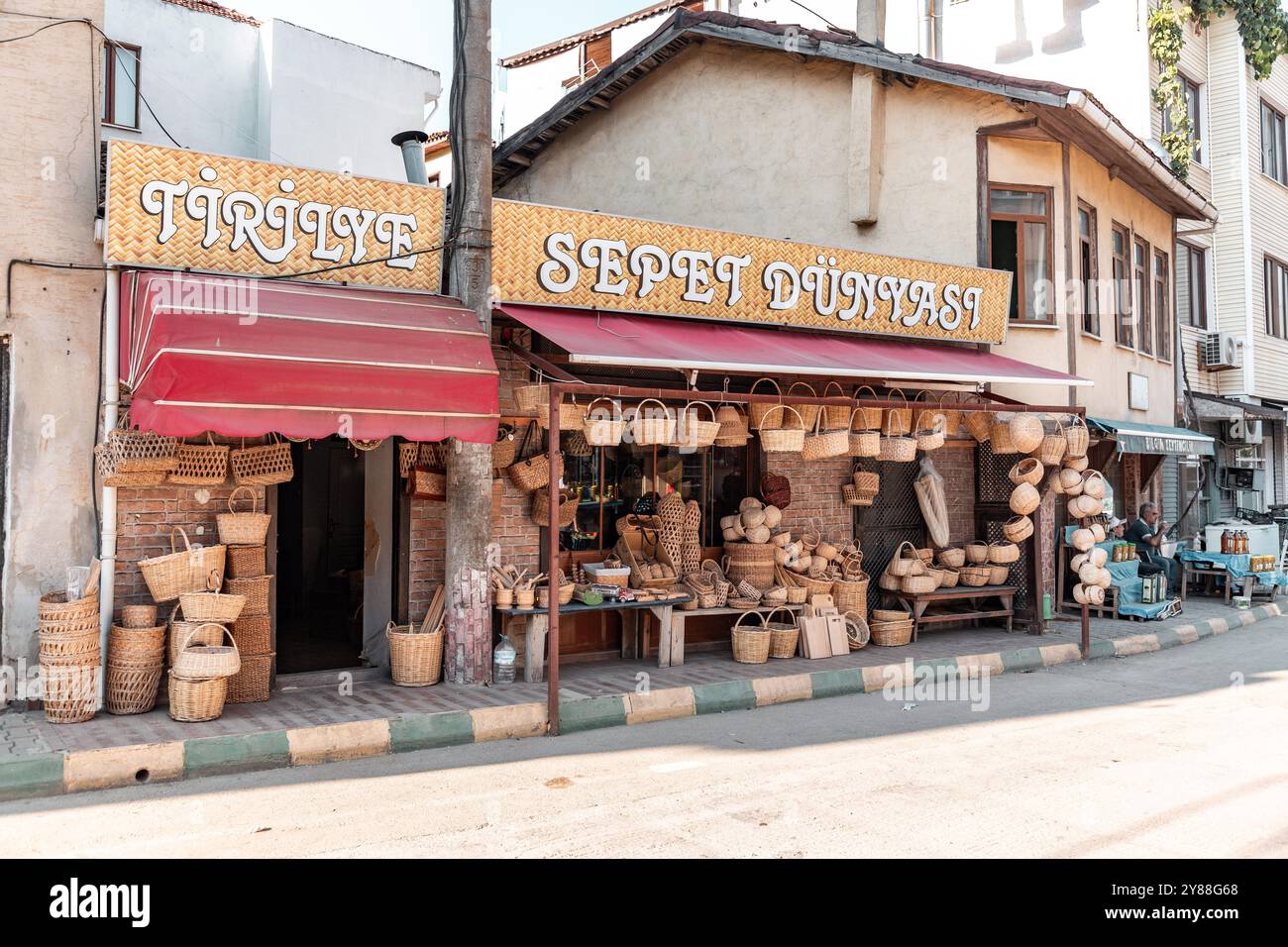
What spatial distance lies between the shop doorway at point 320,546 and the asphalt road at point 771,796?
195 inches

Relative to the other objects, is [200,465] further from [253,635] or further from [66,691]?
[66,691]

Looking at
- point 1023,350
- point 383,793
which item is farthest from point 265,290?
point 1023,350

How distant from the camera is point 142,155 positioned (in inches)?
309

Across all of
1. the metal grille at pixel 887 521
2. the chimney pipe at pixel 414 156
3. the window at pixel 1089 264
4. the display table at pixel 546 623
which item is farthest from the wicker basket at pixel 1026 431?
the chimney pipe at pixel 414 156

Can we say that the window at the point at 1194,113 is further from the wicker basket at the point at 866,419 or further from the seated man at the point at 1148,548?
the wicker basket at the point at 866,419

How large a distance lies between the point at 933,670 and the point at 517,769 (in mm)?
5499

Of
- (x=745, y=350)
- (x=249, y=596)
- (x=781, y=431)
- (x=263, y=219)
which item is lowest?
(x=249, y=596)

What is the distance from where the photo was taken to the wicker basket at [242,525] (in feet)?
27.9

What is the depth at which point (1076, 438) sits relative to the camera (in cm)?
1240

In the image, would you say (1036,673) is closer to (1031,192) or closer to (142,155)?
(1031,192)

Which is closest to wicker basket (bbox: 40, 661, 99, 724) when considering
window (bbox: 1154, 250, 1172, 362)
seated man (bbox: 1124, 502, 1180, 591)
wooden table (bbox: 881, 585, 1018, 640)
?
wooden table (bbox: 881, 585, 1018, 640)

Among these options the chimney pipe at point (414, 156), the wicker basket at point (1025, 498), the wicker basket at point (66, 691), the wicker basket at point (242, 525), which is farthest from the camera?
the wicker basket at point (1025, 498)

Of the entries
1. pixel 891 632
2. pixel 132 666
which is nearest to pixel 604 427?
pixel 132 666

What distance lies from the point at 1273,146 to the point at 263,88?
23.1 meters
